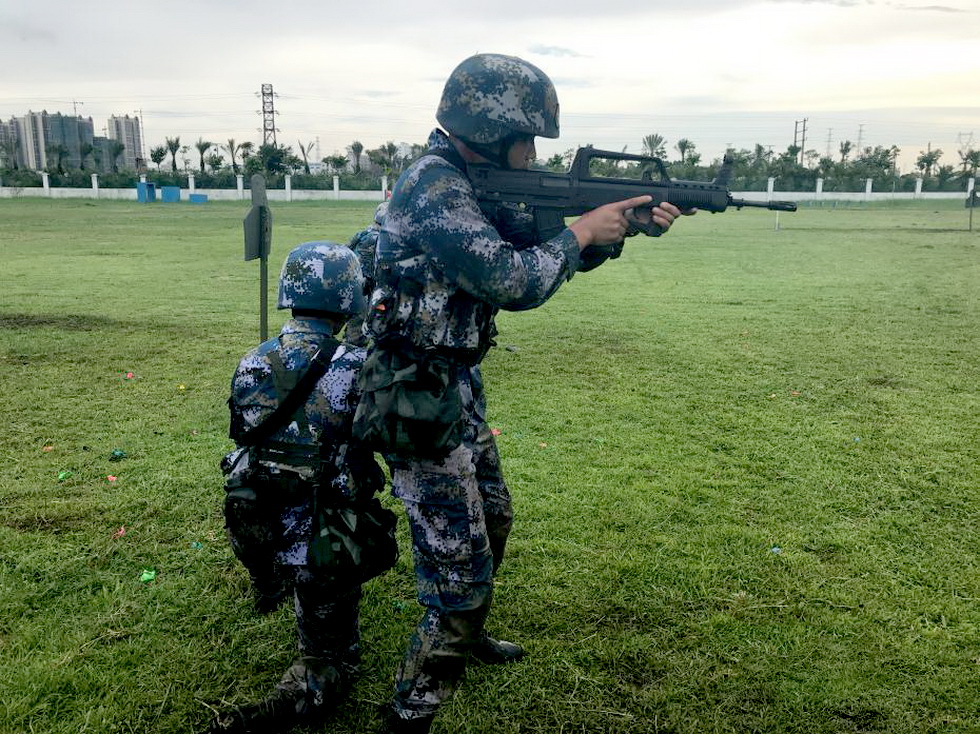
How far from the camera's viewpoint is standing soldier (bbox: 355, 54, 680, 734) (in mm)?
2555

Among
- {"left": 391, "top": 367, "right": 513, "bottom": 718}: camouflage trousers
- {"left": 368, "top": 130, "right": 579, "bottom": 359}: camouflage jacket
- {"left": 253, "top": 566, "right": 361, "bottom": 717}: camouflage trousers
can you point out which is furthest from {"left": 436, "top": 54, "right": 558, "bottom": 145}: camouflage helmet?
{"left": 253, "top": 566, "right": 361, "bottom": 717}: camouflage trousers

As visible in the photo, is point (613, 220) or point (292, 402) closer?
point (292, 402)

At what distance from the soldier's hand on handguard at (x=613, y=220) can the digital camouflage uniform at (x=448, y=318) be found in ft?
0.29

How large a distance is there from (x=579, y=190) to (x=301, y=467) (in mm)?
1494

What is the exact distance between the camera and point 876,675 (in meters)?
3.32

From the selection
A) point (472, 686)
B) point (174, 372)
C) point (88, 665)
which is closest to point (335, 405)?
point (472, 686)

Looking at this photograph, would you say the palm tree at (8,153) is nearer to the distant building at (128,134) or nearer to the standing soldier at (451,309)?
the distant building at (128,134)

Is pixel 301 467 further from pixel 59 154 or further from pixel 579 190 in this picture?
pixel 59 154

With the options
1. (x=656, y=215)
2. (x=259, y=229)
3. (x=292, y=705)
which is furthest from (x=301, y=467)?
(x=259, y=229)

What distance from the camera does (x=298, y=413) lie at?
9.45ft

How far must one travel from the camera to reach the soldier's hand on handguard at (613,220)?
2883mm

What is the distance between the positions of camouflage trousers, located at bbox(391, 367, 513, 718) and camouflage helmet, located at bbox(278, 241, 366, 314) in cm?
61

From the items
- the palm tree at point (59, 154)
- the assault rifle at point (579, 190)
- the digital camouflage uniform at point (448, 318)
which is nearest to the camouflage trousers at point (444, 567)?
the digital camouflage uniform at point (448, 318)

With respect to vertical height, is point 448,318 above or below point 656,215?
below
